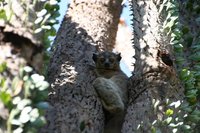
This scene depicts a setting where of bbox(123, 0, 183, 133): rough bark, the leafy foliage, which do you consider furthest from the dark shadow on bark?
the leafy foliage

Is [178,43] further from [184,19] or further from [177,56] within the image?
[184,19]

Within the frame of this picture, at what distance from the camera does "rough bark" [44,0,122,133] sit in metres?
4.97

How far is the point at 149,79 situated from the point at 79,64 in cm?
88

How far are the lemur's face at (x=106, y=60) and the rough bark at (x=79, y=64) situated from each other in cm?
9

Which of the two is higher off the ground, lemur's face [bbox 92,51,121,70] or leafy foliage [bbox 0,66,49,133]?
lemur's face [bbox 92,51,121,70]

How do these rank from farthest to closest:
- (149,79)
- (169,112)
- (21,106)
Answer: (149,79) < (169,112) < (21,106)

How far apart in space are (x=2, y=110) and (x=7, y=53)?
0.36 m

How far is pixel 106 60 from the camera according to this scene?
686 cm

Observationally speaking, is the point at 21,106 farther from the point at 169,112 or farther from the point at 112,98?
the point at 112,98

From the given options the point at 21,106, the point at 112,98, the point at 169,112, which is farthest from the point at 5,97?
the point at 112,98

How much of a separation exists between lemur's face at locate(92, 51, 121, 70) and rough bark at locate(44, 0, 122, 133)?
0.30 ft

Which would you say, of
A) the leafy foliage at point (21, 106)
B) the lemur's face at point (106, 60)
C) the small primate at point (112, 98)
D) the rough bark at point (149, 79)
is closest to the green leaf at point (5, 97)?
the leafy foliage at point (21, 106)

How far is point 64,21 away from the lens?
21.6 ft

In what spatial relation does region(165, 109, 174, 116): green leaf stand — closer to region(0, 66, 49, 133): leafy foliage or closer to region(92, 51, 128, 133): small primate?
region(92, 51, 128, 133): small primate
